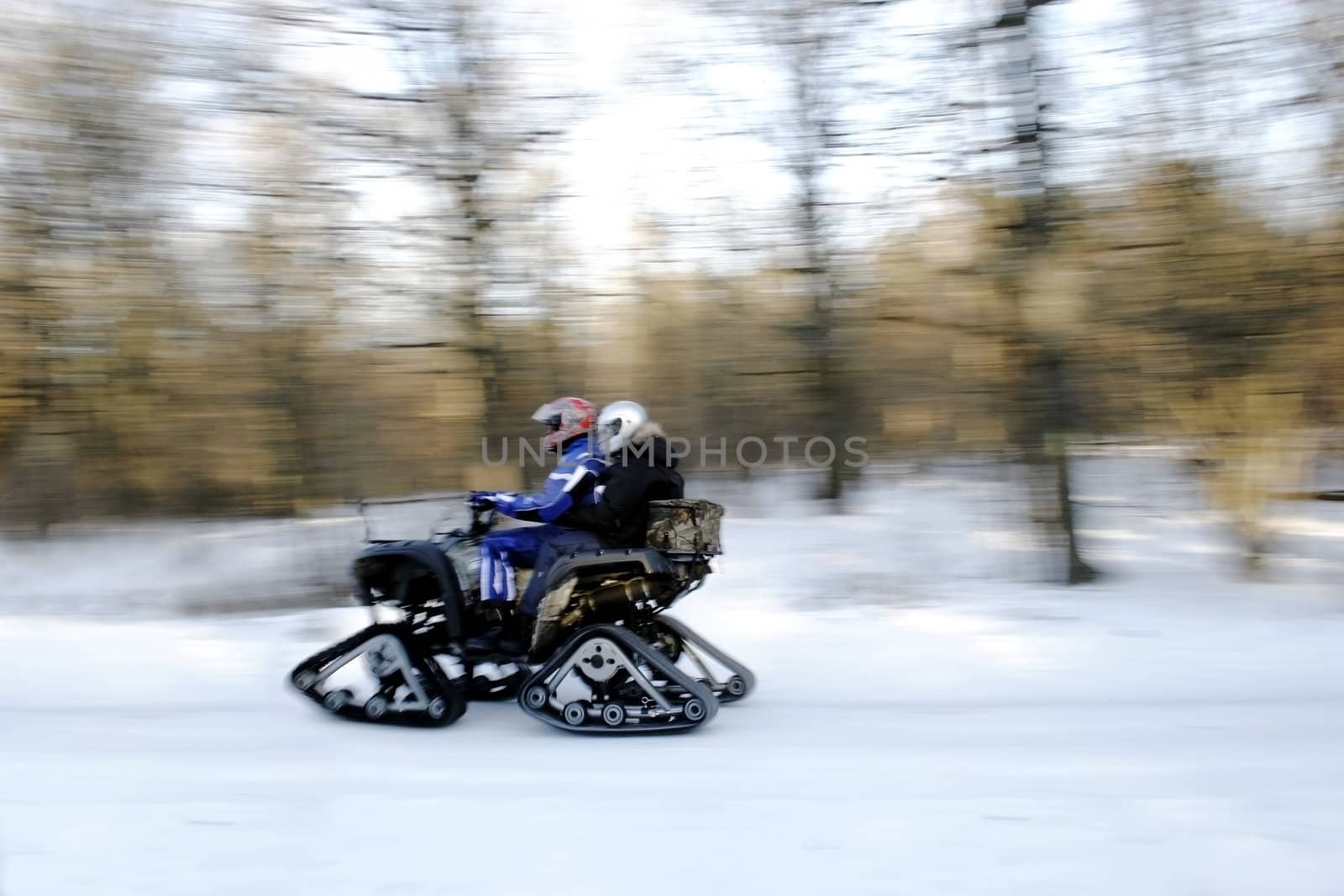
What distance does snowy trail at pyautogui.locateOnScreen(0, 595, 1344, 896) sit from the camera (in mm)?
3736

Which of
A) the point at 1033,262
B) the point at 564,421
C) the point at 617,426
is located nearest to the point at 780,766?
the point at 617,426

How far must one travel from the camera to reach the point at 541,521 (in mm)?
5820

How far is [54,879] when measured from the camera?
3.72 m

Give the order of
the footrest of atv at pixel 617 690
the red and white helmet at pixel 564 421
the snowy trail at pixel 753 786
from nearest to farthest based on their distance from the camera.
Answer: the snowy trail at pixel 753 786 < the footrest of atv at pixel 617 690 < the red and white helmet at pixel 564 421

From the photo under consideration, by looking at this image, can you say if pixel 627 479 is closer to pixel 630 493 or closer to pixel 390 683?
pixel 630 493

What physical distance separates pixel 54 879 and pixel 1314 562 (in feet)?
32.6

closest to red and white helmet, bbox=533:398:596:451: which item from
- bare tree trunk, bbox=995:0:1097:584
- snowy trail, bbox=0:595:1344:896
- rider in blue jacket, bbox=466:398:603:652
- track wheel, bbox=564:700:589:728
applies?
rider in blue jacket, bbox=466:398:603:652

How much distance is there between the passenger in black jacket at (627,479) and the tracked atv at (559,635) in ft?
0.33

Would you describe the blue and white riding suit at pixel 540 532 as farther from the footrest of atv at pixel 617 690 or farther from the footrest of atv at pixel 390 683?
the footrest of atv at pixel 390 683

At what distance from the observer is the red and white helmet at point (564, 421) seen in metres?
5.91

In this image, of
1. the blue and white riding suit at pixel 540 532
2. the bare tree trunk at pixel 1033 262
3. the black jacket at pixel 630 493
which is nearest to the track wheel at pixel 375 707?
the blue and white riding suit at pixel 540 532

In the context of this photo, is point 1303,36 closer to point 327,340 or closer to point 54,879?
point 327,340

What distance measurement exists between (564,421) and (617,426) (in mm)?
341

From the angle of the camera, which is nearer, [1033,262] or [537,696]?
[537,696]
